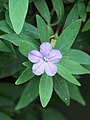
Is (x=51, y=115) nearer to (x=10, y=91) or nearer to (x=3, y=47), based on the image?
(x=10, y=91)

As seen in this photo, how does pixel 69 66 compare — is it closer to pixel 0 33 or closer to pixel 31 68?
pixel 31 68

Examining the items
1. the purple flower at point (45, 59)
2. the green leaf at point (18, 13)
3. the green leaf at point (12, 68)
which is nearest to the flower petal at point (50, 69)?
the purple flower at point (45, 59)

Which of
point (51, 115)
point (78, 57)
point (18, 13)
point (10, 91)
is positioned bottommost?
point (51, 115)

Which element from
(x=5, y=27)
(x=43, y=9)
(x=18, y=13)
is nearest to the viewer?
(x=18, y=13)

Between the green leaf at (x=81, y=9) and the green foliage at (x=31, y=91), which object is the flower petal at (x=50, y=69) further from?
the green leaf at (x=81, y=9)

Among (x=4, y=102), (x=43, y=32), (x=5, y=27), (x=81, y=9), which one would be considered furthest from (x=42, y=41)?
(x=4, y=102)

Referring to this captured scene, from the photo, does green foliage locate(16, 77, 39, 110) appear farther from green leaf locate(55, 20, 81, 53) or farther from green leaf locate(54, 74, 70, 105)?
green leaf locate(55, 20, 81, 53)
